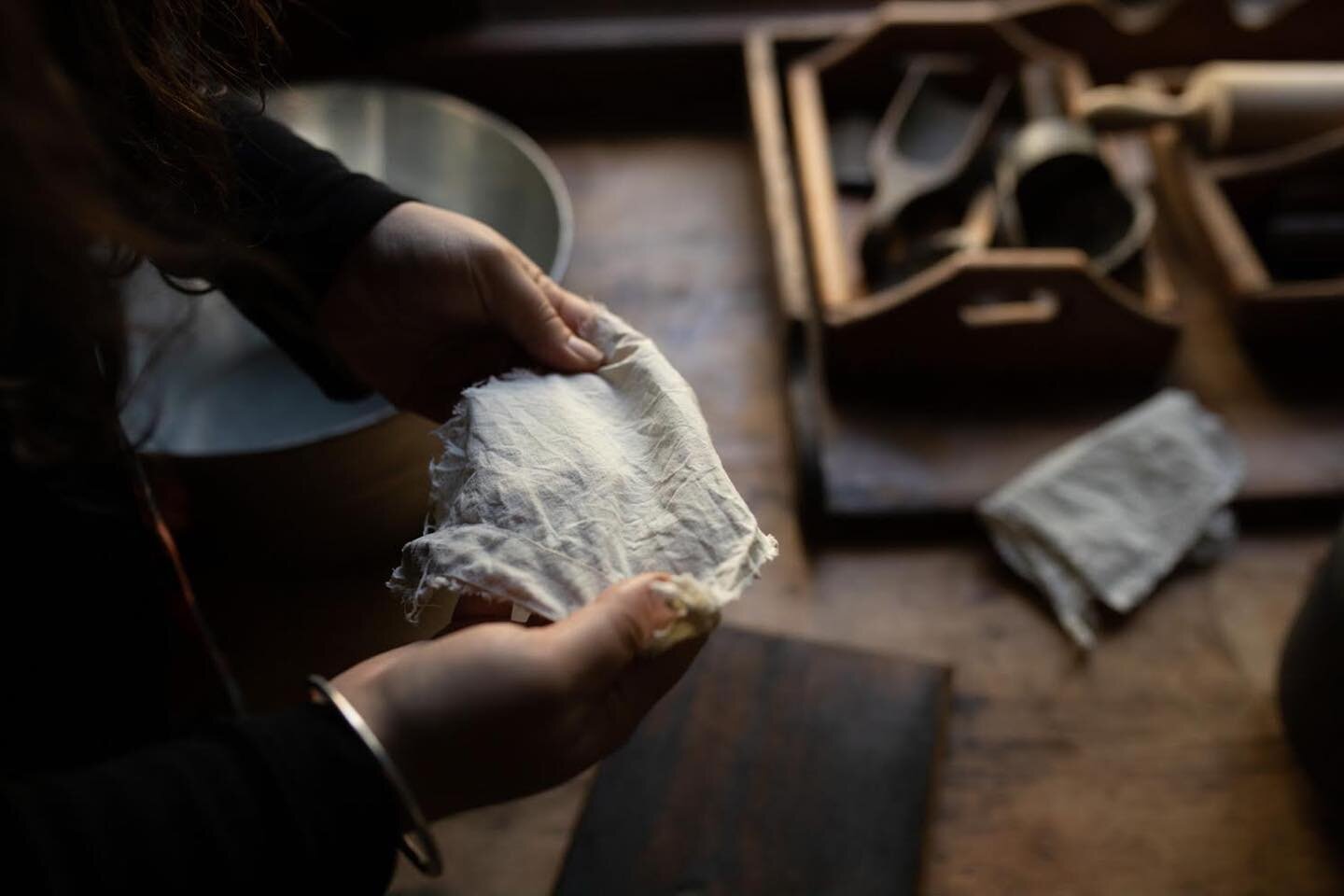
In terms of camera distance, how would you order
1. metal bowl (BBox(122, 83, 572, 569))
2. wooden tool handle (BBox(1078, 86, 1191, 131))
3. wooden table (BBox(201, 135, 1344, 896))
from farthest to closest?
wooden tool handle (BBox(1078, 86, 1191, 131)) < wooden table (BBox(201, 135, 1344, 896)) < metal bowl (BBox(122, 83, 572, 569))

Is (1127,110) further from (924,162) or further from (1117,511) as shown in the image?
(1117,511)

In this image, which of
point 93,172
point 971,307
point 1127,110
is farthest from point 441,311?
point 1127,110

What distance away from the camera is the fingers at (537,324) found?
0.44 meters

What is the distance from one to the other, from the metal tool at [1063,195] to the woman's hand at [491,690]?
503mm

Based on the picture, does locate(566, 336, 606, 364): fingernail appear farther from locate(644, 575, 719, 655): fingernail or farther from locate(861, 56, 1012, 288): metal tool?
locate(861, 56, 1012, 288): metal tool

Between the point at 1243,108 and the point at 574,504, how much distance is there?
0.64 metres

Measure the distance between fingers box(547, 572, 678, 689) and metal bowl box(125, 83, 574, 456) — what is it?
13.9 inches

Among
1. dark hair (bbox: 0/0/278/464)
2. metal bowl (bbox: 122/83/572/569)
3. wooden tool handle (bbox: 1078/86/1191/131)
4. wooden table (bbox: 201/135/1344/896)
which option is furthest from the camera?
wooden tool handle (bbox: 1078/86/1191/131)

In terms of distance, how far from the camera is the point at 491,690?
1.09 ft

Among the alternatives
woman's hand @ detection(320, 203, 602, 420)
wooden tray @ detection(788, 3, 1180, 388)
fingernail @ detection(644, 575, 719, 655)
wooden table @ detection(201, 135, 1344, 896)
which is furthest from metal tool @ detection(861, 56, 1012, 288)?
fingernail @ detection(644, 575, 719, 655)

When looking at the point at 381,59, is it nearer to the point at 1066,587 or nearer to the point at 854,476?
the point at 854,476

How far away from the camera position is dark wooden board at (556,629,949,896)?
53cm

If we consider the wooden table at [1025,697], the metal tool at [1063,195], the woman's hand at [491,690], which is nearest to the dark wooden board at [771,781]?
the wooden table at [1025,697]

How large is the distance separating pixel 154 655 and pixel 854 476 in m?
0.42
